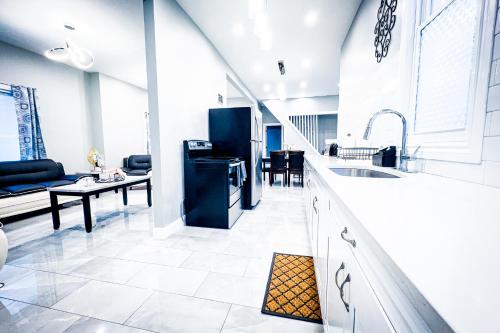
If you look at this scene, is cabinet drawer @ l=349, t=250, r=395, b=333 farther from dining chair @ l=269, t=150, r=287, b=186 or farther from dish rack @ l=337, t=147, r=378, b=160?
dining chair @ l=269, t=150, r=287, b=186

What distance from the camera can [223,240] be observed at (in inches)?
96.5

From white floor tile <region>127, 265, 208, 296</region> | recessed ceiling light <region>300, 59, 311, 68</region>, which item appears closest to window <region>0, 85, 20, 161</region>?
white floor tile <region>127, 265, 208, 296</region>

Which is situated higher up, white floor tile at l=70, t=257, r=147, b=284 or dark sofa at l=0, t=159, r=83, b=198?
dark sofa at l=0, t=159, r=83, b=198

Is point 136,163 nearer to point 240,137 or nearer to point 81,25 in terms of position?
point 81,25

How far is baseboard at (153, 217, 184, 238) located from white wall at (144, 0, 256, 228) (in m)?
0.05

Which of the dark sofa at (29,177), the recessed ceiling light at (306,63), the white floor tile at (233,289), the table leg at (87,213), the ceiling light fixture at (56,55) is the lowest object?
the white floor tile at (233,289)

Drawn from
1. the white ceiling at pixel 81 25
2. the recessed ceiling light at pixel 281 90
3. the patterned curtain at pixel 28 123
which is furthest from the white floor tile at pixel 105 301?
the recessed ceiling light at pixel 281 90

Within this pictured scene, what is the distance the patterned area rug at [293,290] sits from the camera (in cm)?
138

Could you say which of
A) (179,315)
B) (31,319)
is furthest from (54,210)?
(179,315)

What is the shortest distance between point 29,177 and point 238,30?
462 centimetres

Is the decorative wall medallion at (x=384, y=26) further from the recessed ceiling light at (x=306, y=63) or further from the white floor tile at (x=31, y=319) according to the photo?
the white floor tile at (x=31, y=319)

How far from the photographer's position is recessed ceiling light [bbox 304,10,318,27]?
10.5 feet

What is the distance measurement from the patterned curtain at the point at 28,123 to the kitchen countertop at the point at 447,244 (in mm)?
5886

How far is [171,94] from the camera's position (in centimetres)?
266
